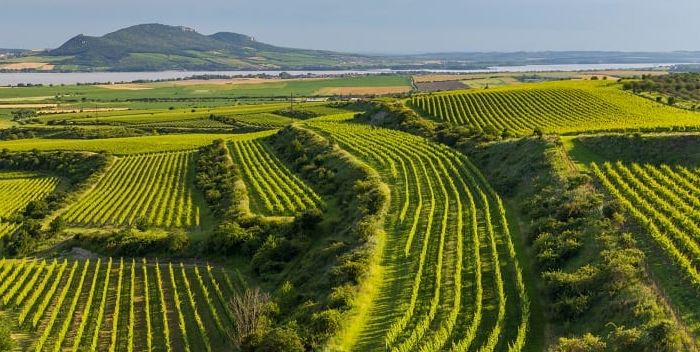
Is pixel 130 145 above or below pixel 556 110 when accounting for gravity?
below

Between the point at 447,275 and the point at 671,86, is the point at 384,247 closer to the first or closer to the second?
the point at 447,275

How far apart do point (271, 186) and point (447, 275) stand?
44504 millimetres

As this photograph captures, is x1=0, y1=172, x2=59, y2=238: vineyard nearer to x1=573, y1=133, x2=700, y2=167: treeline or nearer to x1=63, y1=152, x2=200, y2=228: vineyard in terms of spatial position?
x1=63, y1=152, x2=200, y2=228: vineyard

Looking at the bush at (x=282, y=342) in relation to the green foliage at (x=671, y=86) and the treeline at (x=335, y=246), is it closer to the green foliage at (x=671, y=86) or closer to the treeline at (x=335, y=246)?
the treeline at (x=335, y=246)

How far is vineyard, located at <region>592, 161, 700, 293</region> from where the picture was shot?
106 ft

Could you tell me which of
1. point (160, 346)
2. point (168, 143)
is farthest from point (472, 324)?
point (168, 143)

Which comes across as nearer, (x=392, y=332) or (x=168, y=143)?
(x=392, y=332)

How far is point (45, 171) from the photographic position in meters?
111

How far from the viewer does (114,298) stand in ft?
148

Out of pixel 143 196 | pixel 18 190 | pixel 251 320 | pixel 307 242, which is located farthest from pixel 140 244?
pixel 18 190

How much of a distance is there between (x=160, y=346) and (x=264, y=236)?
18.9 meters

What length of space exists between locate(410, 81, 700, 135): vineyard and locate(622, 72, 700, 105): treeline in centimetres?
643

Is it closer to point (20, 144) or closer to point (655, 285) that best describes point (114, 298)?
point (655, 285)

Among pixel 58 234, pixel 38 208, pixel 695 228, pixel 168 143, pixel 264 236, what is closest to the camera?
pixel 695 228
